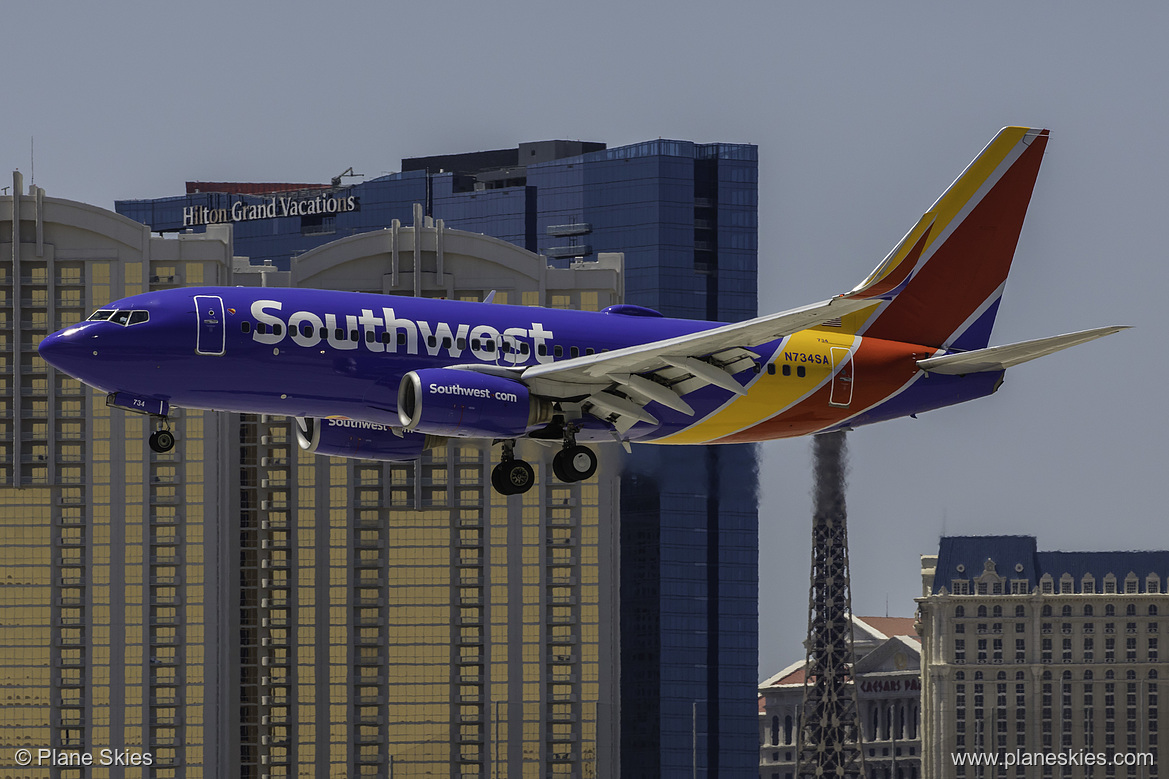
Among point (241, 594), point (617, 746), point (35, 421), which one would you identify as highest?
point (35, 421)

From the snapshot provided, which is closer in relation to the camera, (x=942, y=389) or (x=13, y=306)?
(x=942, y=389)

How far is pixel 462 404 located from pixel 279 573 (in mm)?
117984

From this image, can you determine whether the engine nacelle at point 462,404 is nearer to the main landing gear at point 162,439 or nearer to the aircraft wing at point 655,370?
the aircraft wing at point 655,370

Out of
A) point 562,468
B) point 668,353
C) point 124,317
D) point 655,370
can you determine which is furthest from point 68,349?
point 655,370

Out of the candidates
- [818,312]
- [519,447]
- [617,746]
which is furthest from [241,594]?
[818,312]

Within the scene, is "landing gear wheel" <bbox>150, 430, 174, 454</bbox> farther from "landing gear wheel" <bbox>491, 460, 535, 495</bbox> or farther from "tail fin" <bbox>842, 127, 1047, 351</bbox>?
"tail fin" <bbox>842, 127, 1047, 351</bbox>

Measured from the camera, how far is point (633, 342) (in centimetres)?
6675

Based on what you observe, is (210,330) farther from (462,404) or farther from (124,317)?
(462,404)

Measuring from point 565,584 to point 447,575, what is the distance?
35.4 ft

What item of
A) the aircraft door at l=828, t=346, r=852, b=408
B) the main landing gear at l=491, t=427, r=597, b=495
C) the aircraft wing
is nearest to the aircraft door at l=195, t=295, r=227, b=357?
the aircraft wing

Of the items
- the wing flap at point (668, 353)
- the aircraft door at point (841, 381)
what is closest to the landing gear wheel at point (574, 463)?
the wing flap at point (668, 353)

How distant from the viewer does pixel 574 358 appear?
215ft

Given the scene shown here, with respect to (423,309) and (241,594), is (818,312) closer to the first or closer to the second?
(423,309)

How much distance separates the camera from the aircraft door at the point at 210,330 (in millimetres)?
60031
